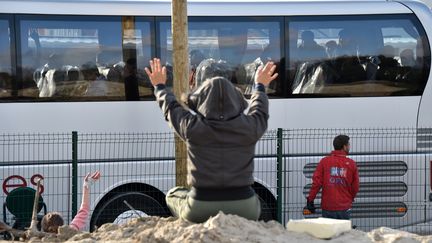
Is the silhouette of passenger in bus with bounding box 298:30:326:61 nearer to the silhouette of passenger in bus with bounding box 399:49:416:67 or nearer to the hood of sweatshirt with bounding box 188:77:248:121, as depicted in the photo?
the silhouette of passenger in bus with bounding box 399:49:416:67

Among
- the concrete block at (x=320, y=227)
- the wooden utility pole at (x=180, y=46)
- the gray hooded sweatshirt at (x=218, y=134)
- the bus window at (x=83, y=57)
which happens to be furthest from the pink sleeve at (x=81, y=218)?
the bus window at (x=83, y=57)

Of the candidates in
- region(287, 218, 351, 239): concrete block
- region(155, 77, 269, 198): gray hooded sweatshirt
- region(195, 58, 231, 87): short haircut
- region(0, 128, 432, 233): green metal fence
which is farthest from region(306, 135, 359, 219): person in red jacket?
region(155, 77, 269, 198): gray hooded sweatshirt

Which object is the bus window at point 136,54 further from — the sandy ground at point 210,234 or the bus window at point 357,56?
the sandy ground at point 210,234

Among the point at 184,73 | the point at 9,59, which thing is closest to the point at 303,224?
the point at 184,73

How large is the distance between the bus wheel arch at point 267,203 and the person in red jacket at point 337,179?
106 centimetres

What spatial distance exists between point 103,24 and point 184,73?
3018 mm

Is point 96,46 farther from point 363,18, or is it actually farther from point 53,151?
point 363,18

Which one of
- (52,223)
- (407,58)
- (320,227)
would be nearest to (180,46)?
(52,223)

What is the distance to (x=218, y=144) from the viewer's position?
591 centimetres

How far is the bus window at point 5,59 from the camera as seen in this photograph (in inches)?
445

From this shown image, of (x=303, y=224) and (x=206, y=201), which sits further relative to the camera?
(x=303, y=224)

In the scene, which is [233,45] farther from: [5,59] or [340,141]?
[5,59]

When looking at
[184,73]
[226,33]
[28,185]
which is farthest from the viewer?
[226,33]

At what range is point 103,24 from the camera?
1173cm
